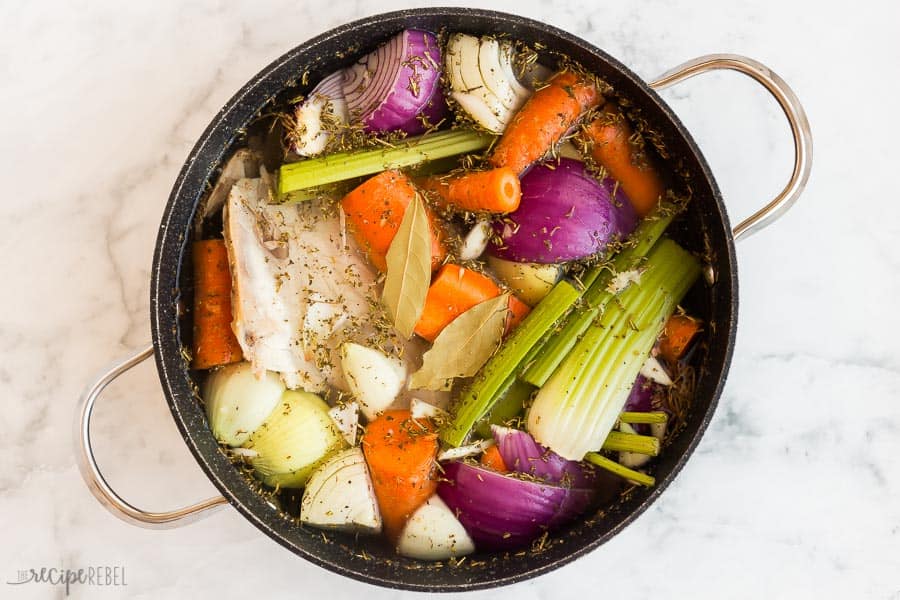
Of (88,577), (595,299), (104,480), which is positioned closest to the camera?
(104,480)

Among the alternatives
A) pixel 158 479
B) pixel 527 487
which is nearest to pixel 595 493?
pixel 527 487

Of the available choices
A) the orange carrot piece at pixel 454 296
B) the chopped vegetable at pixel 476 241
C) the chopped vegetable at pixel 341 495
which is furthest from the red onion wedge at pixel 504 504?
the chopped vegetable at pixel 476 241

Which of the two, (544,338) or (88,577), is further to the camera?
(88,577)

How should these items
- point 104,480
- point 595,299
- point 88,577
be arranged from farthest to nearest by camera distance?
1. point 88,577
2. point 595,299
3. point 104,480

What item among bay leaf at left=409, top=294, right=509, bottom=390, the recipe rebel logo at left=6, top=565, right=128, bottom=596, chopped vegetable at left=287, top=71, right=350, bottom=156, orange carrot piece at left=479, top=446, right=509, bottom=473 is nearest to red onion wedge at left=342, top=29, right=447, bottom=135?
chopped vegetable at left=287, top=71, right=350, bottom=156

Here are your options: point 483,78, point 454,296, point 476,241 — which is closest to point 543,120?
point 483,78

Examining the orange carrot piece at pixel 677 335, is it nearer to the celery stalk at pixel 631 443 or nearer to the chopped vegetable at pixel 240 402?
the celery stalk at pixel 631 443

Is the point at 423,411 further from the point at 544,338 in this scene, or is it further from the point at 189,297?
the point at 189,297

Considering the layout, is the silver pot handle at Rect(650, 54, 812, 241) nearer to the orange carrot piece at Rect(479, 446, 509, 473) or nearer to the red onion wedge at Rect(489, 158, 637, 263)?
the red onion wedge at Rect(489, 158, 637, 263)
